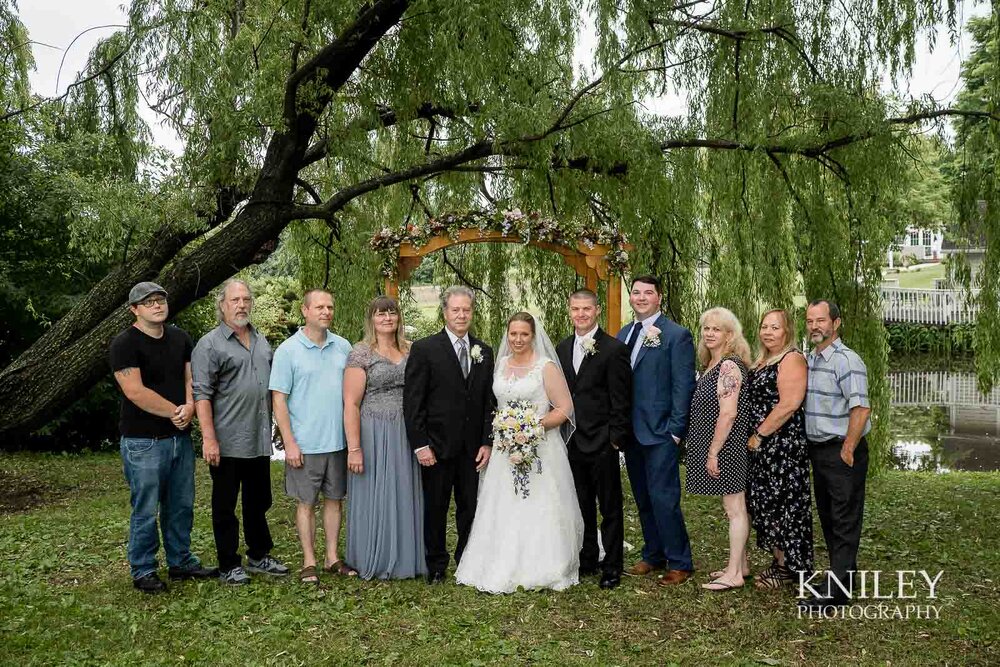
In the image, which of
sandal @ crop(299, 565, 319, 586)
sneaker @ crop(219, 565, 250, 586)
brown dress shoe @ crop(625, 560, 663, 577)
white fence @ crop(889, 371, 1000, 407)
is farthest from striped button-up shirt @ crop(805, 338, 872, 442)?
white fence @ crop(889, 371, 1000, 407)

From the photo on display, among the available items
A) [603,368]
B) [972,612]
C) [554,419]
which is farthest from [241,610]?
[972,612]

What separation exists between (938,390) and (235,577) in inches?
758

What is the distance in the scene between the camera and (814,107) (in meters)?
6.36

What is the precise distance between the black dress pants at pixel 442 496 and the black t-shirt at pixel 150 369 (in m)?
1.46

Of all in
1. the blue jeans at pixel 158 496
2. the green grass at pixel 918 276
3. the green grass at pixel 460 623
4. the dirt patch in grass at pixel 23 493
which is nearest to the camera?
the green grass at pixel 460 623

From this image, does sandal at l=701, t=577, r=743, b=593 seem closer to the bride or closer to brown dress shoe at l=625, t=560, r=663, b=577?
brown dress shoe at l=625, t=560, r=663, b=577

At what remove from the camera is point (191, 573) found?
206 inches

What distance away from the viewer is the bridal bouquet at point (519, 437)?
4.95 m

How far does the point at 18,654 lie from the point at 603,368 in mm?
3184

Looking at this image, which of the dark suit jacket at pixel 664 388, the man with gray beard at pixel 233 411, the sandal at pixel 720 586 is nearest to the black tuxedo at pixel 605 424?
the dark suit jacket at pixel 664 388

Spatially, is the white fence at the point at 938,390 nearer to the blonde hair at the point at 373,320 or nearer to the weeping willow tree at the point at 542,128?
the weeping willow tree at the point at 542,128

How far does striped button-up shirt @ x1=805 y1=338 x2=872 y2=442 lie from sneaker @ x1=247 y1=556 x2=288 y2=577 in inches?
121

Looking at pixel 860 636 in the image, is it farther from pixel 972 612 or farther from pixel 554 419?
pixel 554 419

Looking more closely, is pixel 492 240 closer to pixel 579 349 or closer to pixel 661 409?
pixel 579 349
